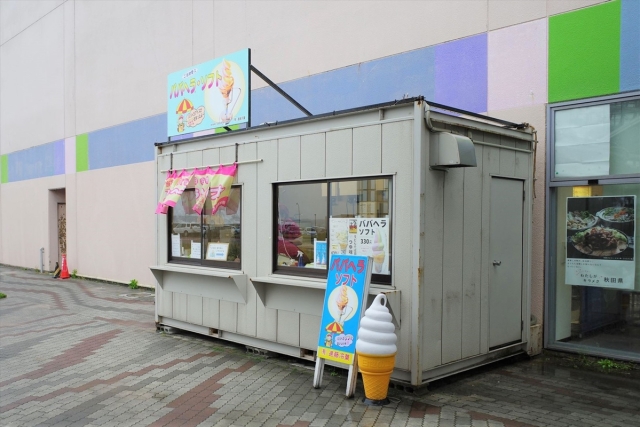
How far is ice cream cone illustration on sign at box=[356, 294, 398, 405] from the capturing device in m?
5.33

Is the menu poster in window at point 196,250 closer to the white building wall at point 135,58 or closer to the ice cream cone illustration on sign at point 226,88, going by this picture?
the ice cream cone illustration on sign at point 226,88

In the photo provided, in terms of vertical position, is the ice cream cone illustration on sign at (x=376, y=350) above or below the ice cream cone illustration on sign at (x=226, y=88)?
below

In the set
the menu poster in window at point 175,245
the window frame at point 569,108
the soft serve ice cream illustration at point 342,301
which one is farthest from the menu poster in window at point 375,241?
the menu poster in window at point 175,245

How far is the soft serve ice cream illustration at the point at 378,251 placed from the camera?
6.08 m

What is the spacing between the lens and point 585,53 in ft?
23.6

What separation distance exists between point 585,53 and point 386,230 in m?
3.63

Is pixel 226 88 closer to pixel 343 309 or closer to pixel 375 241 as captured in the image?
pixel 375 241

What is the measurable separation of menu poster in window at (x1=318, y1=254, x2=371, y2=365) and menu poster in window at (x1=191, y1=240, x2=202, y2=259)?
2952mm

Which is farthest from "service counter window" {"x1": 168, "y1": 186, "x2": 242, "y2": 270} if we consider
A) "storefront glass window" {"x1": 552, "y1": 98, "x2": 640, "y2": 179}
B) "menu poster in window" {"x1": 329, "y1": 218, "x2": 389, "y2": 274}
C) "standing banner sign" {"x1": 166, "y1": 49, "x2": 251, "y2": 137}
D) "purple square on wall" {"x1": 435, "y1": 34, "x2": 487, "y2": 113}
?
"storefront glass window" {"x1": 552, "y1": 98, "x2": 640, "y2": 179}

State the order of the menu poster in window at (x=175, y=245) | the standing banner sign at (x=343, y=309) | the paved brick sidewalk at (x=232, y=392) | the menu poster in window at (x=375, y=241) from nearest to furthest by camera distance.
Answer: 1. the paved brick sidewalk at (x=232, y=392)
2. the standing banner sign at (x=343, y=309)
3. the menu poster in window at (x=375, y=241)
4. the menu poster in window at (x=175, y=245)

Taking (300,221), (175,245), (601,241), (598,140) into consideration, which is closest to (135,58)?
(175,245)

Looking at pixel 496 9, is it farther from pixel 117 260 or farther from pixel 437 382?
pixel 117 260

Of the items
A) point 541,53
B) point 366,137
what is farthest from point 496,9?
point 366,137

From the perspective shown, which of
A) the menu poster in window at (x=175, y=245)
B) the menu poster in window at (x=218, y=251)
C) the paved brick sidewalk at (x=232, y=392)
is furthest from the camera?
the menu poster in window at (x=175, y=245)
